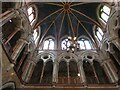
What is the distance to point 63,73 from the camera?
17.7m

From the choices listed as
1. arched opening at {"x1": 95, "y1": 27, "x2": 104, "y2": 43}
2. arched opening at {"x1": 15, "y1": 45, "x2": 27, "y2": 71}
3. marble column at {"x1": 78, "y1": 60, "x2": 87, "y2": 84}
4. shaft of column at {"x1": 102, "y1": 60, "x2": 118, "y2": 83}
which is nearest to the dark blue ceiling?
arched opening at {"x1": 95, "y1": 27, "x2": 104, "y2": 43}

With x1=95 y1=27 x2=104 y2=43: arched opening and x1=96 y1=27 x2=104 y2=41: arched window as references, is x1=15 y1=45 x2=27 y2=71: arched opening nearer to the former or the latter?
x1=95 y1=27 x2=104 y2=43: arched opening

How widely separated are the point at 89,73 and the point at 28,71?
5.66 meters

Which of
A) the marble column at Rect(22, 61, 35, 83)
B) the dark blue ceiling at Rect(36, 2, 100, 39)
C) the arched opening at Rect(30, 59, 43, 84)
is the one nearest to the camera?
the marble column at Rect(22, 61, 35, 83)

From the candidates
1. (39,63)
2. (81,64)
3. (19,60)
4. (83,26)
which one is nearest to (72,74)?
(81,64)

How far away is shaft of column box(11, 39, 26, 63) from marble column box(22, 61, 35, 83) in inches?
73.6

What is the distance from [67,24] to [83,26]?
6.27 feet

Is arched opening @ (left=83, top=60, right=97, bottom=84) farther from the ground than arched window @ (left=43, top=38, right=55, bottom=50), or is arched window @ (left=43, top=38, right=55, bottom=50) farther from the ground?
arched window @ (left=43, top=38, right=55, bottom=50)

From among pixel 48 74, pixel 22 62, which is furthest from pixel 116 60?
pixel 22 62

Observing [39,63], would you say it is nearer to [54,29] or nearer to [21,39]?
[21,39]

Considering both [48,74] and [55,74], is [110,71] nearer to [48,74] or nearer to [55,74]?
[55,74]

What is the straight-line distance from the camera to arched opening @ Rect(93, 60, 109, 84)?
15997 millimetres

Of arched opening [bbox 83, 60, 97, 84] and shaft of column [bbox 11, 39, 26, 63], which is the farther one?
arched opening [bbox 83, 60, 97, 84]

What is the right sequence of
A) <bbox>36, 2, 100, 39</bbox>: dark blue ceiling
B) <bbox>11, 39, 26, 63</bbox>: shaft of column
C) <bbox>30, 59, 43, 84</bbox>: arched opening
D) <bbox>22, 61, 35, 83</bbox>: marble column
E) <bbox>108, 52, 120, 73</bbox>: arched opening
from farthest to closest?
<bbox>36, 2, 100, 39</bbox>: dark blue ceiling → <bbox>30, 59, 43, 84</bbox>: arched opening → <bbox>108, 52, 120, 73</bbox>: arched opening → <bbox>22, 61, 35, 83</bbox>: marble column → <bbox>11, 39, 26, 63</bbox>: shaft of column
